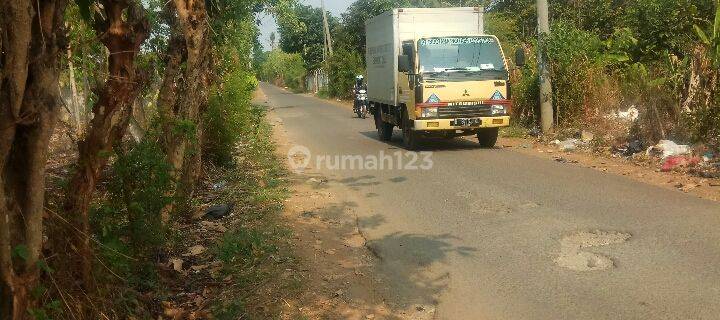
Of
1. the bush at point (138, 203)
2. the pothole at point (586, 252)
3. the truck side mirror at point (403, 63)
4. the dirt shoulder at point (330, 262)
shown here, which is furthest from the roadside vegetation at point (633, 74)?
the bush at point (138, 203)

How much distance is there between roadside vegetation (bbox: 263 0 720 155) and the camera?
1088 cm

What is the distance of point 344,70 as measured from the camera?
127 ft

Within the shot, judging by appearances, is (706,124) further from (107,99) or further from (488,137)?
(107,99)

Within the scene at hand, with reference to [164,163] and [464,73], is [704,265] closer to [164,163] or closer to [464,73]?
[164,163]

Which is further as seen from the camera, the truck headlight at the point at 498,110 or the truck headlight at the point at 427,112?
the truck headlight at the point at 498,110

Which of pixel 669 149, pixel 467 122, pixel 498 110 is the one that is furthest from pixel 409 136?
pixel 669 149

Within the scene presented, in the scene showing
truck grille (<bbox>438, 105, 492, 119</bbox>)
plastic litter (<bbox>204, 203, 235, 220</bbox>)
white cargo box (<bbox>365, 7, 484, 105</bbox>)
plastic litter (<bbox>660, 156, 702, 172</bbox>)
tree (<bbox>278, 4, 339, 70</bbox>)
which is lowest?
plastic litter (<bbox>204, 203, 235, 220</bbox>)

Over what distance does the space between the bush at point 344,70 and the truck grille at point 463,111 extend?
2486 centimetres

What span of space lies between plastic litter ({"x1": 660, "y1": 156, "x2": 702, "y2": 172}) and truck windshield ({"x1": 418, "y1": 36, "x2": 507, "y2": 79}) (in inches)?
147

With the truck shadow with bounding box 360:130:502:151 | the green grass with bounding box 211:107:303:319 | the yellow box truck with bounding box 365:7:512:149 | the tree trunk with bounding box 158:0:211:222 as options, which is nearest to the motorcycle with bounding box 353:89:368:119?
the truck shadow with bounding box 360:130:502:151

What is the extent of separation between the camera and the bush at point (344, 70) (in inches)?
1494

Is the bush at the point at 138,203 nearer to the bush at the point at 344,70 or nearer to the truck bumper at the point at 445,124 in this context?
the truck bumper at the point at 445,124

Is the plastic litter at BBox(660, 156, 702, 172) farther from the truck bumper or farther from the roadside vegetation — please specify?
the truck bumper

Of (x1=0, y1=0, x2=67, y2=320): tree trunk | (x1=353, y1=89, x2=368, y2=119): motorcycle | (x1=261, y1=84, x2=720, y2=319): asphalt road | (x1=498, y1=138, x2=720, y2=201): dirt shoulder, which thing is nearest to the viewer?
(x1=0, y1=0, x2=67, y2=320): tree trunk
